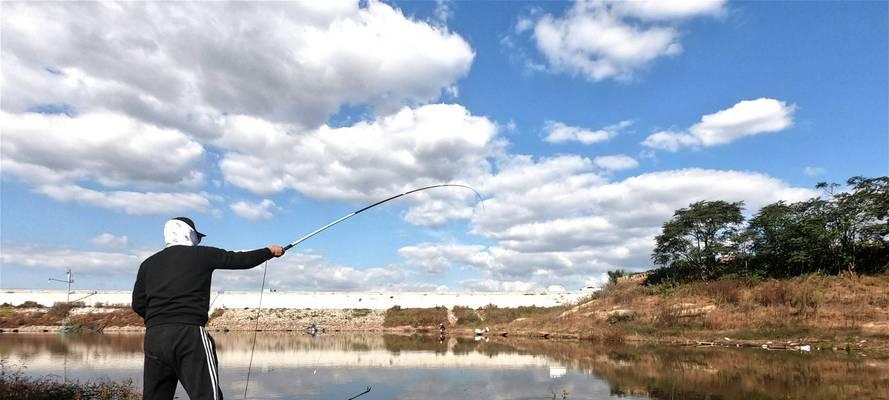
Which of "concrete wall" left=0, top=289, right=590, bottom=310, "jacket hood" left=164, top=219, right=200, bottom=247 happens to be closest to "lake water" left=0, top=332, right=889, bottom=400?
"jacket hood" left=164, top=219, right=200, bottom=247

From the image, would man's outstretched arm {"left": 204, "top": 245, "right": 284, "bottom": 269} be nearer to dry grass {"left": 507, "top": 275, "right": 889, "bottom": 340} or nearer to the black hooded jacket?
the black hooded jacket

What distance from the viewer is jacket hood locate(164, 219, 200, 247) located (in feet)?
17.9

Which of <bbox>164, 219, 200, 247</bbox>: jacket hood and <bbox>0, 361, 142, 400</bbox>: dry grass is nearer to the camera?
<bbox>164, 219, 200, 247</bbox>: jacket hood

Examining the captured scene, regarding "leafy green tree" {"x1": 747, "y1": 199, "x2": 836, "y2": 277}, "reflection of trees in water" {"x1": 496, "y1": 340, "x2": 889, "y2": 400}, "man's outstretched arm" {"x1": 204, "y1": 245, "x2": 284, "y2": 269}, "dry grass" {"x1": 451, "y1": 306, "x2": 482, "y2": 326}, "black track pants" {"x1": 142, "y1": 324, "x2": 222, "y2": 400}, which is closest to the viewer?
"black track pants" {"x1": 142, "y1": 324, "x2": 222, "y2": 400}

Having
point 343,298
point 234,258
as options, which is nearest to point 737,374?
point 234,258

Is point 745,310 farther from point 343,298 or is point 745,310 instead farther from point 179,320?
point 343,298

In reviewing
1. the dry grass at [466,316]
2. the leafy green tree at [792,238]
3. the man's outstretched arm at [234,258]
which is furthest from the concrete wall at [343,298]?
the man's outstretched arm at [234,258]

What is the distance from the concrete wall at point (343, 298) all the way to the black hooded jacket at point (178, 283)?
61454mm

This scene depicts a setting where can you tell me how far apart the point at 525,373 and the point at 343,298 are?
53.2 metres

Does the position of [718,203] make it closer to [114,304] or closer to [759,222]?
[759,222]

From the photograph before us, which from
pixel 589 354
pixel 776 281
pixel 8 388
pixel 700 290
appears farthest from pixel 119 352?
pixel 776 281

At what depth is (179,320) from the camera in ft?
16.5

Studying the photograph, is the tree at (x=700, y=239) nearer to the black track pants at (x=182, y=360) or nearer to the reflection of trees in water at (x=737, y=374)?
the reflection of trees in water at (x=737, y=374)

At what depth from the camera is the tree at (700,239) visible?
47.3m
